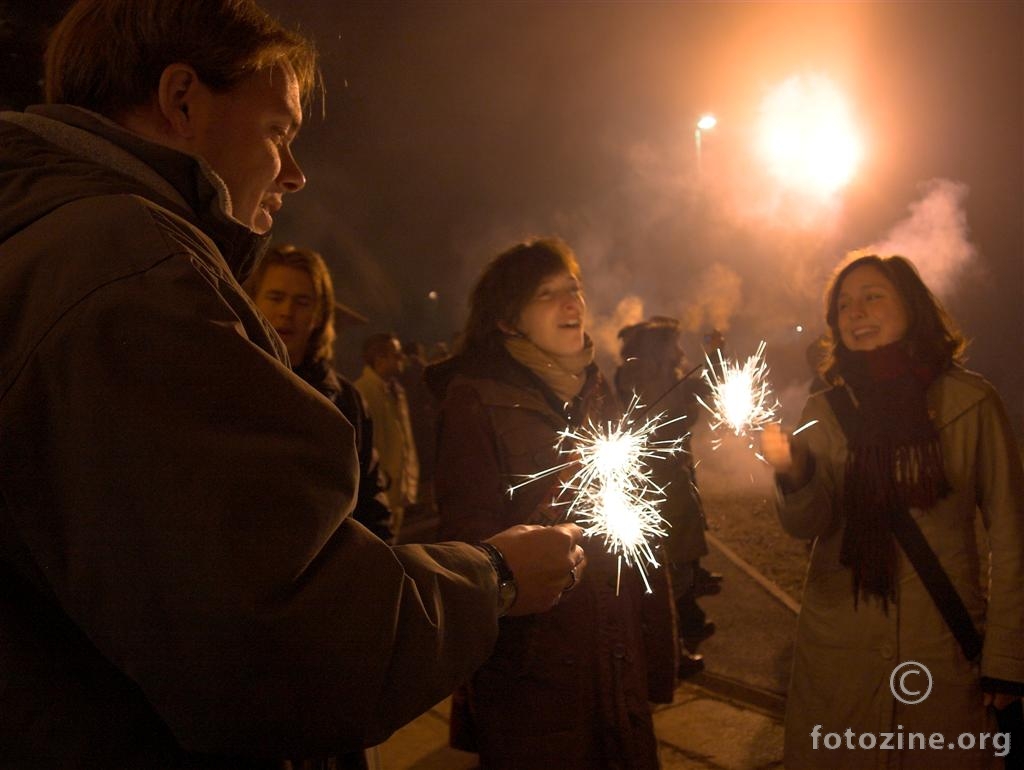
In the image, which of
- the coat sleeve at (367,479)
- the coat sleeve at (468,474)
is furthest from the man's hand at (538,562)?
the coat sleeve at (367,479)

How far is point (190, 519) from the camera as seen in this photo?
0.85 m

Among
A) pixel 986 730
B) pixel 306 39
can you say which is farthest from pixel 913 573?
pixel 306 39

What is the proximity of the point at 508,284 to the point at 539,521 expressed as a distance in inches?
51.3

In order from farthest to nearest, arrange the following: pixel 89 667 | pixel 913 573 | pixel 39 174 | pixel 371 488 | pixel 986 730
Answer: pixel 371 488 < pixel 913 573 < pixel 986 730 < pixel 39 174 < pixel 89 667

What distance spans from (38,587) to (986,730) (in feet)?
10.8

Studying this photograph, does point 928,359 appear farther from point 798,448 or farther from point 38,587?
point 38,587

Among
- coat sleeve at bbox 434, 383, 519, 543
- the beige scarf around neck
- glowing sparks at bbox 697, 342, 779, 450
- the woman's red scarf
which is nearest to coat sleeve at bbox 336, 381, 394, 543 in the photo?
coat sleeve at bbox 434, 383, 519, 543

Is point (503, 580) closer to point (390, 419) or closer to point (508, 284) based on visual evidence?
point (508, 284)

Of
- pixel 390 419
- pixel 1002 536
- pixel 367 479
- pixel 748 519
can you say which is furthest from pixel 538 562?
pixel 748 519

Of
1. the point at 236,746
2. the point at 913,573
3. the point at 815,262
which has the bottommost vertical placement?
the point at 913,573

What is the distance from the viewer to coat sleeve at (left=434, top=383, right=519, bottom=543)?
264cm

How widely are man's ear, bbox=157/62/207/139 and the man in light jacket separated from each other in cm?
18

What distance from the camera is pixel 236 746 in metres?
0.90

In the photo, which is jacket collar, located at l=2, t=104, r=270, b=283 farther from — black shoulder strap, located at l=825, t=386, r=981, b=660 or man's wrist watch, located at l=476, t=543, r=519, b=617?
black shoulder strap, located at l=825, t=386, r=981, b=660
